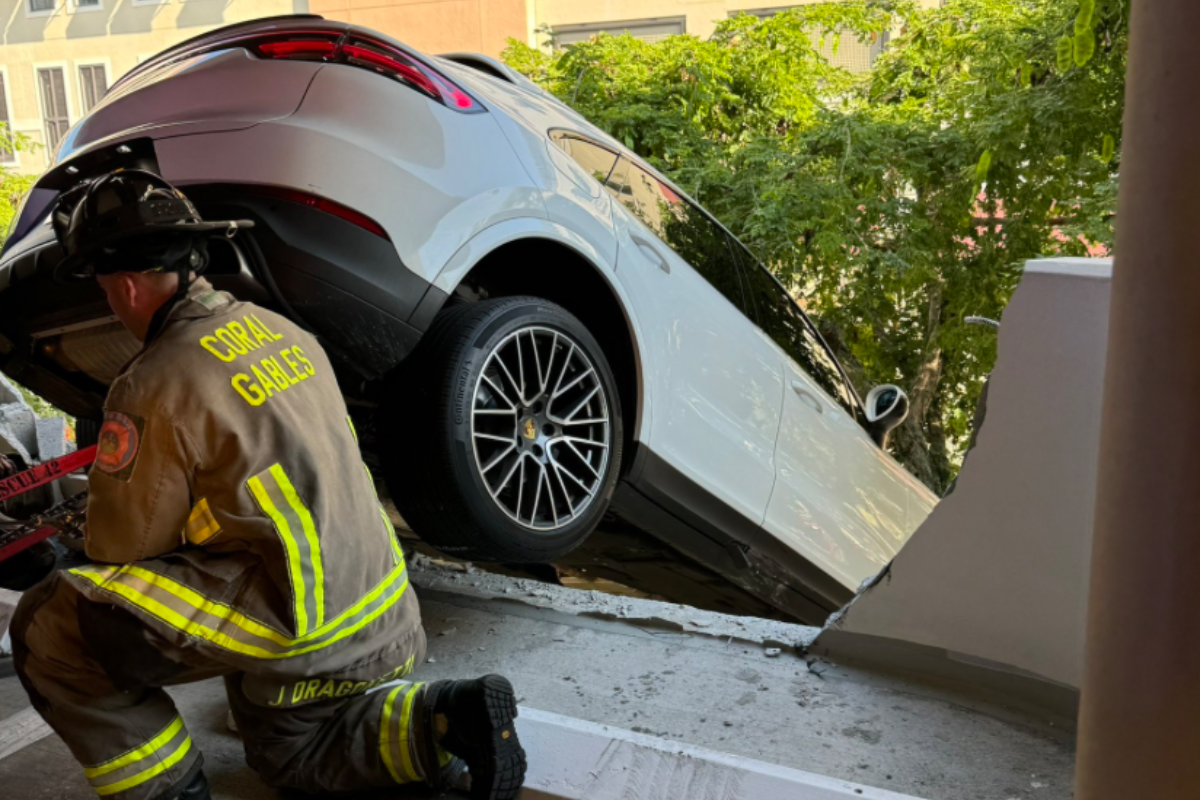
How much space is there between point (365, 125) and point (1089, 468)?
2013 mm

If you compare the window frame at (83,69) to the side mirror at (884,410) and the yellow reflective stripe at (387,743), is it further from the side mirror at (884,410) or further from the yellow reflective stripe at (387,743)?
the yellow reflective stripe at (387,743)

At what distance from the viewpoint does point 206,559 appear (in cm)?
209

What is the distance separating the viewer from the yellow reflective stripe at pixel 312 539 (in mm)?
2062

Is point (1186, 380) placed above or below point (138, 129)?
below

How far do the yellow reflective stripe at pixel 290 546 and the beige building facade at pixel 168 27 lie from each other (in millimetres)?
12826

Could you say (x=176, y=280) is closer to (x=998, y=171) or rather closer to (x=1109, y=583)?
(x=1109, y=583)

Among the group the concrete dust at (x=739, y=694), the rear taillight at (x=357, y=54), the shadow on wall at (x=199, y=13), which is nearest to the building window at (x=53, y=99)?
the shadow on wall at (x=199, y=13)

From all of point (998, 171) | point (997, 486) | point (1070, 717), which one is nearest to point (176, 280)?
point (997, 486)

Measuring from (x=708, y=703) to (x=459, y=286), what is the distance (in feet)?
4.66

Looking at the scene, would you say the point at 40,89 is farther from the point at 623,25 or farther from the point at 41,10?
the point at 623,25

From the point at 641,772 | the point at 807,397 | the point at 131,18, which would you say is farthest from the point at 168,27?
the point at 641,772

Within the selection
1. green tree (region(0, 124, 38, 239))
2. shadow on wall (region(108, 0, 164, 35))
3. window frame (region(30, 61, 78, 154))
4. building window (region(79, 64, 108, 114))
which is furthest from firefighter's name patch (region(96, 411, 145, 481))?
window frame (region(30, 61, 78, 154))

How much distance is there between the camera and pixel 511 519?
2.90m

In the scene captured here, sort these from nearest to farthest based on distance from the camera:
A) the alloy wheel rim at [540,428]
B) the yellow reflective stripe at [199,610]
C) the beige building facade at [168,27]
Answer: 1. the yellow reflective stripe at [199,610]
2. the alloy wheel rim at [540,428]
3. the beige building facade at [168,27]
